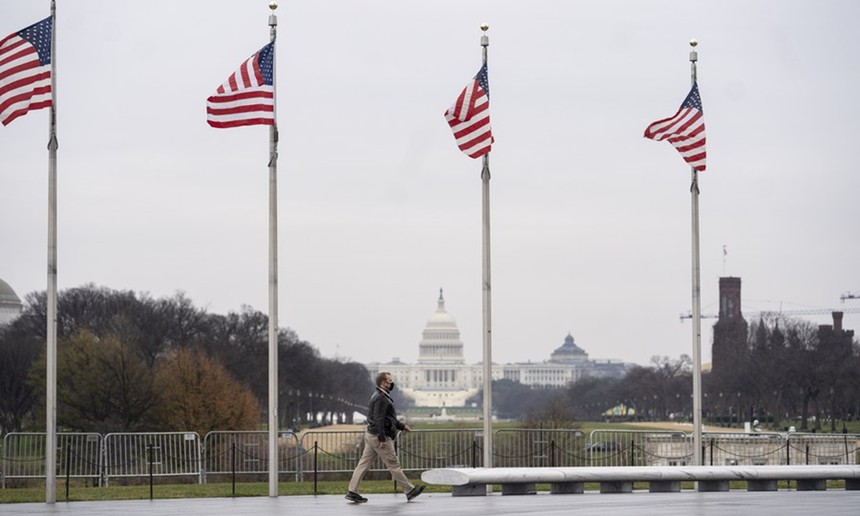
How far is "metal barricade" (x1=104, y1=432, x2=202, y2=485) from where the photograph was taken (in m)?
46.5

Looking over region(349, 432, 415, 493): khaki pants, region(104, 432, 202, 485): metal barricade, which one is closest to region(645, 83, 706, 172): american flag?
region(349, 432, 415, 493): khaki pants

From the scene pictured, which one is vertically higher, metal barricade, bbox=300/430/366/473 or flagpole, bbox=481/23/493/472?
flagpole, bbox=481/23/493/472

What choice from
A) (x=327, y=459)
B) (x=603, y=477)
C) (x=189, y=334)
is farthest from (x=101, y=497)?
(x=189, y=334)

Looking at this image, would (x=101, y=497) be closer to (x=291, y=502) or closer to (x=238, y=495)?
(x=238, y=495)

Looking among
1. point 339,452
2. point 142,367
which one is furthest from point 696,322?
point 142,367

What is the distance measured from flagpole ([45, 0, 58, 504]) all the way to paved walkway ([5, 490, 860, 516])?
0.77 m

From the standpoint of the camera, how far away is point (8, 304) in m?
159

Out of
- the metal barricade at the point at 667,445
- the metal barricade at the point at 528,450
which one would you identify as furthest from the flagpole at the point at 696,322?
the metal barricade at the point at 667,445

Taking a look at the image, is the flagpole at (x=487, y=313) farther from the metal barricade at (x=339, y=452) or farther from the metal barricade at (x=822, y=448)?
the metal barricade at (x=822, y=448)

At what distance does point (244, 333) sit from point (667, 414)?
8666 cm

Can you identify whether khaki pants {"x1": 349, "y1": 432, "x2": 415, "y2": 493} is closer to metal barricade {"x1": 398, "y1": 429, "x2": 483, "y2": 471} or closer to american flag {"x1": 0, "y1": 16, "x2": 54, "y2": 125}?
american flag {"x1": 0, "y1": 16, "x2": 54, "y2": 125}

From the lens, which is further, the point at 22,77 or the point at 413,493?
the point at 22,77

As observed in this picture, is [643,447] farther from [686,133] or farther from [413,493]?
[413,493]

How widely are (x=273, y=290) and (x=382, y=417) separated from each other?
4.46 m
